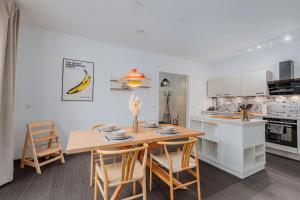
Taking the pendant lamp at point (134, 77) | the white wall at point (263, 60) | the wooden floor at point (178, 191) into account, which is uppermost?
the white wall at point (263, 60)

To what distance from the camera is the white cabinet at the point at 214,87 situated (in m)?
4.96

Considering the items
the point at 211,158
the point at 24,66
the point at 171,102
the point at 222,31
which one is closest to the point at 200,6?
the point at 222,31

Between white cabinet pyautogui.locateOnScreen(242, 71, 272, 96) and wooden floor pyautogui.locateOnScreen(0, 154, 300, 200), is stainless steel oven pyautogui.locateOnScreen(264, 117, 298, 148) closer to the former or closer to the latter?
wooden floor pyautogui.locateOnScreen(0, 154, 300, 200)

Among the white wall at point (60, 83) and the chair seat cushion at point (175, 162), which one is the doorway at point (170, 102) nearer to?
the white wall at point (60, 83)

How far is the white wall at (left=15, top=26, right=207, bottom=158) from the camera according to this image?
2.87 m

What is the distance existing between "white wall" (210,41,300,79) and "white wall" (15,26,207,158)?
2.53 metres

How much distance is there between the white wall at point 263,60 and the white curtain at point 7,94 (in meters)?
5.57

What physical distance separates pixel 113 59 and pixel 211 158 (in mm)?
3277

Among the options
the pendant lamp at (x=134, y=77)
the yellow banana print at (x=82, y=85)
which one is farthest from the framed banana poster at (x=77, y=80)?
the pendant lamp at (x=134, y=77)

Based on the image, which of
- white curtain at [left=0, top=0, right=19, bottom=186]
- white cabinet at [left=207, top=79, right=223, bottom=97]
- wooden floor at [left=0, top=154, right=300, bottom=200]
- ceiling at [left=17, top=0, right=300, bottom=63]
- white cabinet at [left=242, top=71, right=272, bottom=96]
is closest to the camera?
wooden floor at [left=0, top=154, right=300, bottom=200]

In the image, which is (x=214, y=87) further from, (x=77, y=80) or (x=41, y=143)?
(x=41, y=143)

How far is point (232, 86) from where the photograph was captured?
4.57m

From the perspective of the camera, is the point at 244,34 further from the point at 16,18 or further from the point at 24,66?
the point at 24,66

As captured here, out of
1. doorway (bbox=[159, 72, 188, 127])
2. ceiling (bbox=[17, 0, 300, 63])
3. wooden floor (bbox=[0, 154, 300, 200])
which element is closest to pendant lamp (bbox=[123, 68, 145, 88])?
ceiling (bbox=[17, 0, 300, 63])
